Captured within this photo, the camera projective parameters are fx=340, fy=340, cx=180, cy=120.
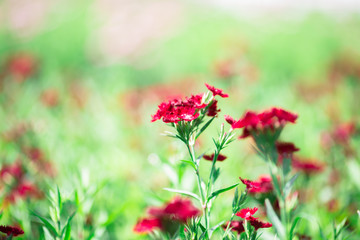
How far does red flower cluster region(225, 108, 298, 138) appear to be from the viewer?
97 cm

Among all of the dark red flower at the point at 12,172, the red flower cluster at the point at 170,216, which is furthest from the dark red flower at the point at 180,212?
the dark red flower at the point at 12,172

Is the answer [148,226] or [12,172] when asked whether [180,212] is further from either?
[12,172]

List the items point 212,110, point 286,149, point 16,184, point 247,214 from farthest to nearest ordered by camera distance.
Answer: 1. point 16,184
2. point 286,149
3. point 212,110
4. point 247,214

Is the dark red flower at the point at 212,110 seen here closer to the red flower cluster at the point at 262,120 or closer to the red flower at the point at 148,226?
the red flower cluster at the point at 262,120

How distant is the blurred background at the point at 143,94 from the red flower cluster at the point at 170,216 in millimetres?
290

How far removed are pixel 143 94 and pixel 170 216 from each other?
99.5 inches

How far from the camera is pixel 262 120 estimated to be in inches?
40.4

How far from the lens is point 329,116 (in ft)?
9.55

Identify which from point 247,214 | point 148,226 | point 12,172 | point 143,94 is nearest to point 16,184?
point 12,172

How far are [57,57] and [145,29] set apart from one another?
5.85 feet

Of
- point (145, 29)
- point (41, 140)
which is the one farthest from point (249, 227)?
point (145, 29)

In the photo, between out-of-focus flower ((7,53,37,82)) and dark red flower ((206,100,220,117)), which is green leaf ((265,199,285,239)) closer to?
dark red flower ((206,100,220,117))

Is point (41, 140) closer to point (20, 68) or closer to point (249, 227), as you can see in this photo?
point (20, 68)

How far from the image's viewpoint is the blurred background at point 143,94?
1.71 metres
